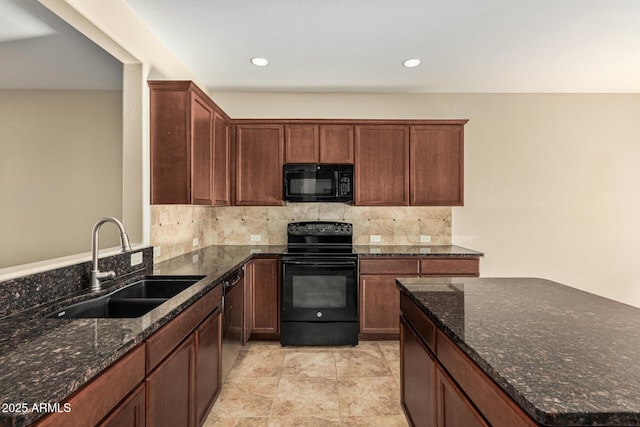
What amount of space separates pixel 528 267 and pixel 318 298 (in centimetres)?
255

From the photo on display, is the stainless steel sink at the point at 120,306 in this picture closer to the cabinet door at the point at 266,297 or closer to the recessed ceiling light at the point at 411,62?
the cabinet door at the point at 266,297

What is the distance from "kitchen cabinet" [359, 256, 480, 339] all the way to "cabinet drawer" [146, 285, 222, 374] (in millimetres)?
1618

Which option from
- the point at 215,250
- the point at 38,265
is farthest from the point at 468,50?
the point at 38,265

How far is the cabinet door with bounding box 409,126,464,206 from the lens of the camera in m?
3.48

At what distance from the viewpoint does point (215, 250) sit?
11.0 feet

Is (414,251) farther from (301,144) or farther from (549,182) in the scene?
(549,182)

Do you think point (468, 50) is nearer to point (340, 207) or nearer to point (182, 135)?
point (340, 207)

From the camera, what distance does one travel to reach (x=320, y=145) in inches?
137

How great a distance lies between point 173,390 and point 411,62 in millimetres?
3114

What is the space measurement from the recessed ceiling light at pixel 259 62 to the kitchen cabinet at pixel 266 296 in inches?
73.2

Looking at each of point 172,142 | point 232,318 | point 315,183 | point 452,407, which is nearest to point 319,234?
point 315,183

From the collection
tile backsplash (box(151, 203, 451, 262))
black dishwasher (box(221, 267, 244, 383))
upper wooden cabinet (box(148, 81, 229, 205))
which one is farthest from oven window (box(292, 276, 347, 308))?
upper wooden cabinet (box(148, 81, 229, 205))

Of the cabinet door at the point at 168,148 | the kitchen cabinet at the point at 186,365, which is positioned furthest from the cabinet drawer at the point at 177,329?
the cabinet door at the point at 168,148

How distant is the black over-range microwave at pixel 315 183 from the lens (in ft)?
11.2
